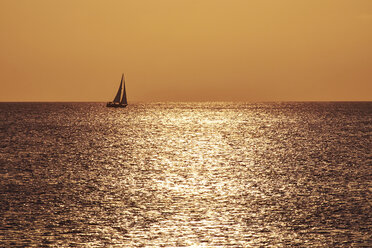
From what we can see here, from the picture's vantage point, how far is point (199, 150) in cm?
12000

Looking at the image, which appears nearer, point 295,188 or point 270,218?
point 270,218

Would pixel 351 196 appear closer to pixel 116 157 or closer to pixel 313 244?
pixel 313 244

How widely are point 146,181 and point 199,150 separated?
50.0 metres

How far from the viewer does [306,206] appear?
175ft

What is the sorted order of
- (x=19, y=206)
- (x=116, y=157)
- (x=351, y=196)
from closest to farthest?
(x=19, y=206)
(x=351, y=196)
(x=116, y=157)

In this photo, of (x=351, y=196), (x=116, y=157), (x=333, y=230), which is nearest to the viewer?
(x=333, y=230)

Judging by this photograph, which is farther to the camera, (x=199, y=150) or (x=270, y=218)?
(x=199, y=150)

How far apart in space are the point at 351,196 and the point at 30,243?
32687 mm

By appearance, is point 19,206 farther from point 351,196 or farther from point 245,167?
point 245,167

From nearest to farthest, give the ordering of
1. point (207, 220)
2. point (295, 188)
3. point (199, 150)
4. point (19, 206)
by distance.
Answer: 1. point (207, 220)
2. point (19, 206)
3. point (295, 188)
4. point (199, 150)

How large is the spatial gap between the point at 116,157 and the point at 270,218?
2230 inches

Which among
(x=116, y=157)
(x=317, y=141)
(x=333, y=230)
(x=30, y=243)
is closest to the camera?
(x=30, y=243)

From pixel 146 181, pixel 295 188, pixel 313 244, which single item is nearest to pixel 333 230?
pixel 313 244

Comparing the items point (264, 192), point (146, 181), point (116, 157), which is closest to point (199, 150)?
point (116, 157)
